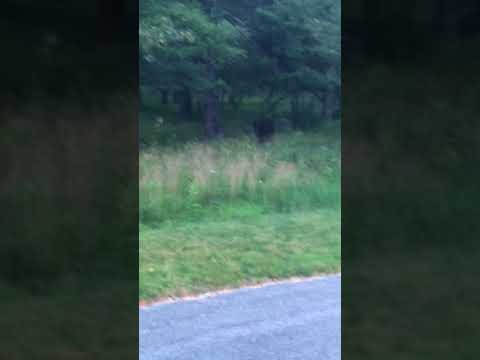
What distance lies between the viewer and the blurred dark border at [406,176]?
7.14ft

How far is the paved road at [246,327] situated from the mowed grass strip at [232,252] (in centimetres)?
33

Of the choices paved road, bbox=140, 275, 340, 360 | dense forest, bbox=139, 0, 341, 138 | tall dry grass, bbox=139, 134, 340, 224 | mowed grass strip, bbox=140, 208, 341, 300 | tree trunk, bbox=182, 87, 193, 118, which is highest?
dense forest, bbox=139, 0, 341, 138

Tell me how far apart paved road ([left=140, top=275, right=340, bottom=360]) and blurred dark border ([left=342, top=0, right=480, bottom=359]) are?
160 inches

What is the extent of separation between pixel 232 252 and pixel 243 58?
3.38 m

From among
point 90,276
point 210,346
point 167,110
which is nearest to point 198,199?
point 167,110

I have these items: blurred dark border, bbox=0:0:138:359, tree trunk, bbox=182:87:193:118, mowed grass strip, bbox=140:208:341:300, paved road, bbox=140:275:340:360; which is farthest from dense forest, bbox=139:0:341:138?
blurred dark border, bbox=0:0:138:359

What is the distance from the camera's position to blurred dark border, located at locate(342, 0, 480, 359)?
2176 millimetres

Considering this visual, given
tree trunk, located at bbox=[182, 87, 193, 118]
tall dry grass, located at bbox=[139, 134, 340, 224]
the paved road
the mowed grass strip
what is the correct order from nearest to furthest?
1. the paved road
2. the mowed grass strip
3. tall dry grass, located at bbox=[139, 134, 340, 224]
4. tree trunk, located at bbox=[182, 87, 193, 118]

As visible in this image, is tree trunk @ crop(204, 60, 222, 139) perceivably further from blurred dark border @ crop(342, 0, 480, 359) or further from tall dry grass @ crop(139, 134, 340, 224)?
blurred dark border @ crop(342, 0, 480, 359)

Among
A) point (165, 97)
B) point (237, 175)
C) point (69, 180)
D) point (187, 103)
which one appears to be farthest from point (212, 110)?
point (69, 180)

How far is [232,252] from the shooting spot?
8.66 m

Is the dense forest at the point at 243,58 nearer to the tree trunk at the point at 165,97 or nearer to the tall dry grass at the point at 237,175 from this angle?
the tree trunk at the point at 165,97

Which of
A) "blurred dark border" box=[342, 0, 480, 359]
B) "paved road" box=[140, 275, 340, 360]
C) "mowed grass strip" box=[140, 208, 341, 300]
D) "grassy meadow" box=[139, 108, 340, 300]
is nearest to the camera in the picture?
"blurred dark border" box=[342, 0, 480, 359]

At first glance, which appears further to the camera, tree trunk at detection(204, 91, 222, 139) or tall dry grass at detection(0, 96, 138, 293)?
tree trunk at detection(204, 91, 222, 139)
